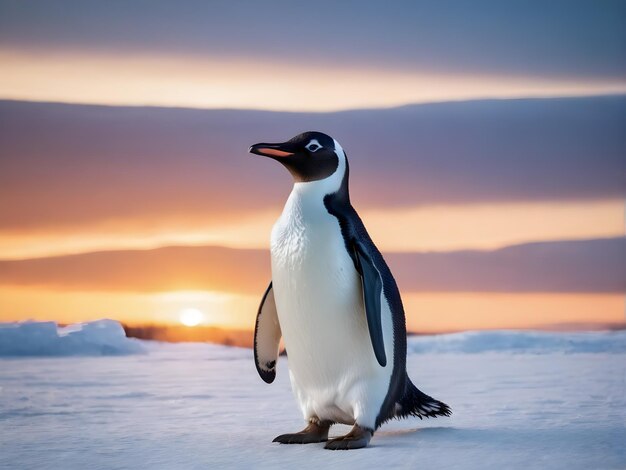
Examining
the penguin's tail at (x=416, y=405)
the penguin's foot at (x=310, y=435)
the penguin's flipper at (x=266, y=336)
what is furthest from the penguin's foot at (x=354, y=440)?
the penguin's flipper at (x=266, y=336)

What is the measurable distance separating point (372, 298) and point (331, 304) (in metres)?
0.22

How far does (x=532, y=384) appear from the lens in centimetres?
743

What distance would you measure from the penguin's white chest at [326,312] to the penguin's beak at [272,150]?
0.21 metres

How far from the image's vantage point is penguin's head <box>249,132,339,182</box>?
4.45 m

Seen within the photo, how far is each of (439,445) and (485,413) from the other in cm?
140

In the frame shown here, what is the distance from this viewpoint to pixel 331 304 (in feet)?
14.2

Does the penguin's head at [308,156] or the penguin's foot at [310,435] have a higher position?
the penguin's head at [308,156]

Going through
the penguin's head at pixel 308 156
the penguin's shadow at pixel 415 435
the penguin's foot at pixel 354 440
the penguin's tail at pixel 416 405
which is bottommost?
the penguin's shadow at pixel 415 435

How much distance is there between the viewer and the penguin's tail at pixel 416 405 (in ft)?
15.3

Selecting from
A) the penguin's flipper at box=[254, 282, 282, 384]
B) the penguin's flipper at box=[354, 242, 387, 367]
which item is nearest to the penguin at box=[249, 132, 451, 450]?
Result: the penguin's flipper at box=[354, 242, 387, 367]

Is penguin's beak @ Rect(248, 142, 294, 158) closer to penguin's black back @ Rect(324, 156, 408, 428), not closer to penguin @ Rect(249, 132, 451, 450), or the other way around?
penguin @ Rect(249, 132, 451, 450)

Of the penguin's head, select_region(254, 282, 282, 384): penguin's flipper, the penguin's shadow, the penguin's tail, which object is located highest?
the penguin's head

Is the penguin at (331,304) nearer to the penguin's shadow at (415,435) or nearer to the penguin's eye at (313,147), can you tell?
the penguin's eye at (313,147)

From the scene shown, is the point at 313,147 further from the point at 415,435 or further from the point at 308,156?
the point at 415,435
